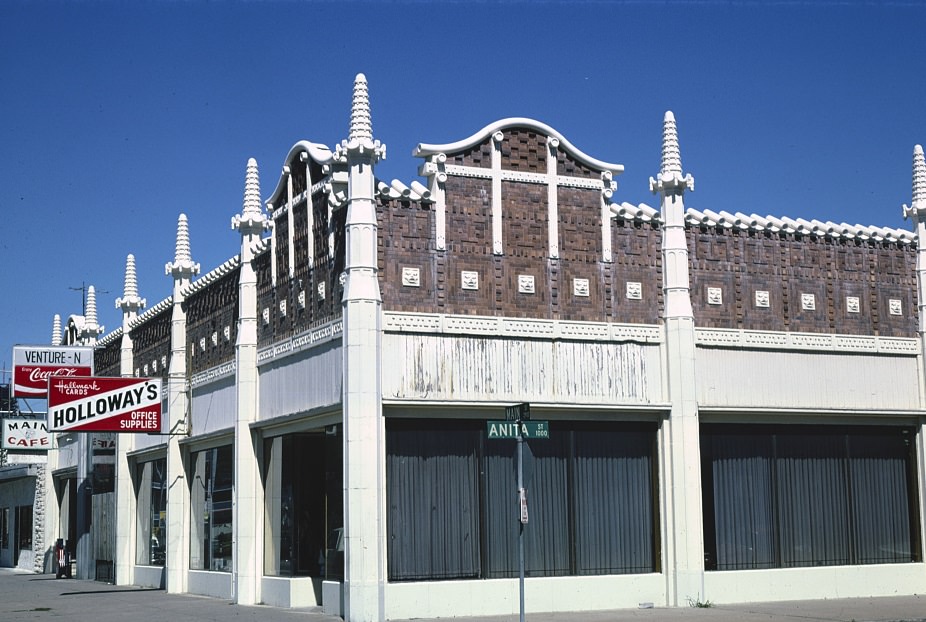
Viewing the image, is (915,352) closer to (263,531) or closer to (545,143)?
(545,143)

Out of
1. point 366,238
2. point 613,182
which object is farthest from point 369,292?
point 613,182

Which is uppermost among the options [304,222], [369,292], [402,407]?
[304,222]

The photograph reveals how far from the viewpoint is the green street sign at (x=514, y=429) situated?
19.2 metres

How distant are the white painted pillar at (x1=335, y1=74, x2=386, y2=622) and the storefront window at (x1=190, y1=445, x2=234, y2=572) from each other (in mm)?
8011

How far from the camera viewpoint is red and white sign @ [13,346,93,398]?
42562 mm

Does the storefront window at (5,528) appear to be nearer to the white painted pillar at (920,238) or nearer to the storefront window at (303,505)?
the storefront window at (303,505)

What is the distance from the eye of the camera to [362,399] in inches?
928

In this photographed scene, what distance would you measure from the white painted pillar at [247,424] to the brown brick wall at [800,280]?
1026 cm

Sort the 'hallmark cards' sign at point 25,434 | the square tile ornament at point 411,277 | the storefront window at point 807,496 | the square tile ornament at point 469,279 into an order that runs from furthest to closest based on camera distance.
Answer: the 'hallmark cards' sign at point 25,434
the storefront window at point 807,496
the square tile ornament at point 469,279
the square tile ornament at point 411,277

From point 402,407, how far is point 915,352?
1294 cm

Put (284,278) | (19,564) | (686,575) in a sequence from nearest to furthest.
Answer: (686,575) → (284,278) → (19,564)

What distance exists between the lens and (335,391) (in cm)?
2466

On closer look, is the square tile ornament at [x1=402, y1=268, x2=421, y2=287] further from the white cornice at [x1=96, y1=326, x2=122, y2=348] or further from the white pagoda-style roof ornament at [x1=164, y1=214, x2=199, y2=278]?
the white cornice at [x1=96, y1=326, x2=122, y2=348]

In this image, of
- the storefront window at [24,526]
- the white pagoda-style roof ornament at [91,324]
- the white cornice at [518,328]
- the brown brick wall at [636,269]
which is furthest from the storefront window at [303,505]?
the storefront window at [24,526]
